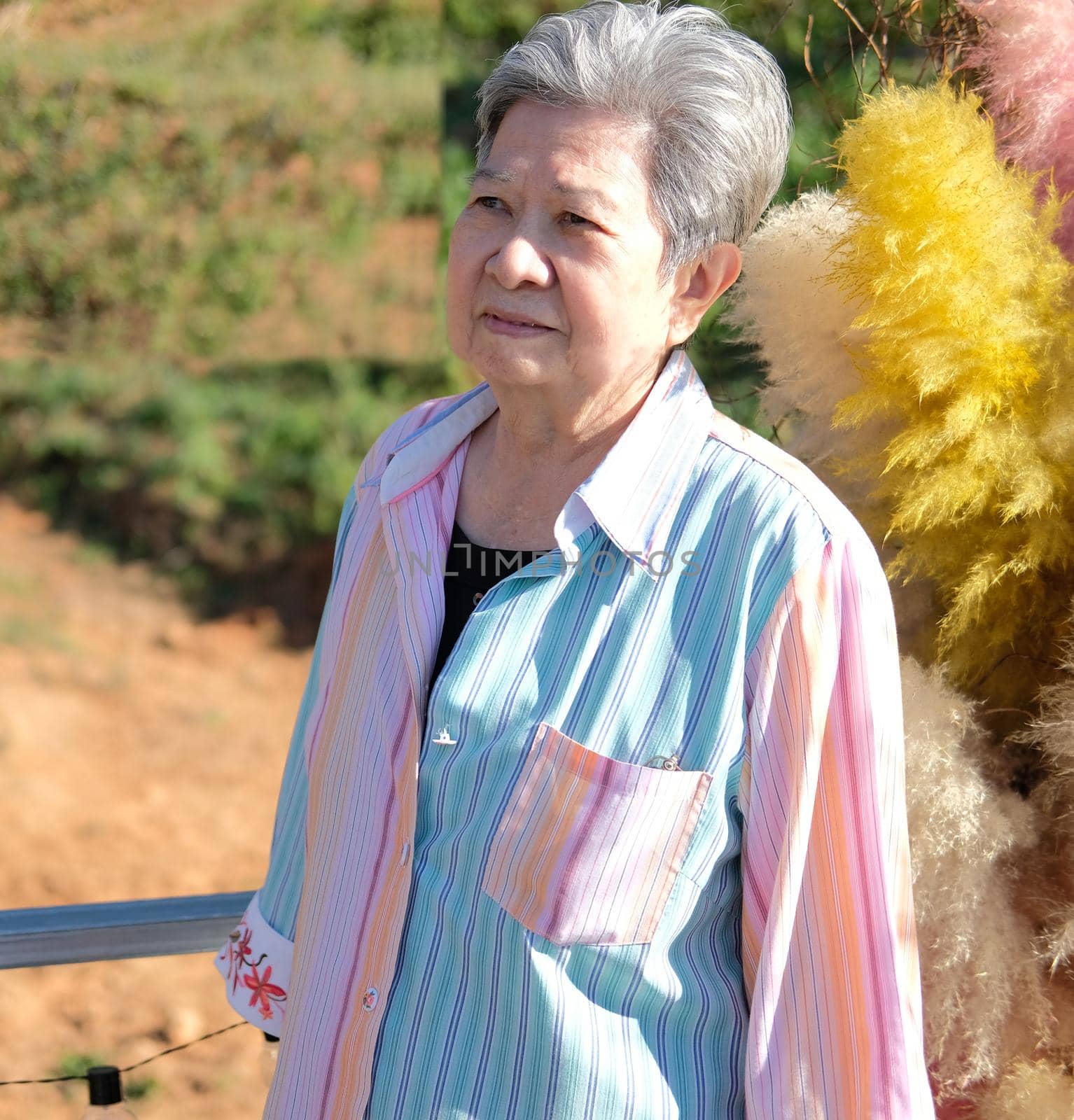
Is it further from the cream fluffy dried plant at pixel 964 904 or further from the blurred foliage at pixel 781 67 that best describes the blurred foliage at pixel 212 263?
the cream fluffy dried plant at pixel 964 904

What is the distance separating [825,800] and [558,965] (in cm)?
28

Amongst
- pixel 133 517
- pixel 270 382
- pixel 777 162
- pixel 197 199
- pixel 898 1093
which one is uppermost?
pixel 777 162

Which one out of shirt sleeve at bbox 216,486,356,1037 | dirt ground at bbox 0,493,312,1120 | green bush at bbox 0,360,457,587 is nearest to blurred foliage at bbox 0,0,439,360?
green bush at bbox 0,360,457,587

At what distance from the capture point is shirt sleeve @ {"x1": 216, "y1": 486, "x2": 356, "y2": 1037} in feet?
4.61

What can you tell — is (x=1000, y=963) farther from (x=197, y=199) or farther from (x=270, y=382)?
(x=197, y=199)

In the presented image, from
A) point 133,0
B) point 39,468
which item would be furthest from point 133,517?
point 133,0

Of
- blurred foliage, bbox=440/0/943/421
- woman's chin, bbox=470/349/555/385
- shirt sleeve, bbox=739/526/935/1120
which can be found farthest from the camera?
blurred foliage, bbox=440/0/943/421

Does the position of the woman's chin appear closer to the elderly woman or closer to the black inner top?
the elderly woman

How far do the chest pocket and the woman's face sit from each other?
0.37 meters

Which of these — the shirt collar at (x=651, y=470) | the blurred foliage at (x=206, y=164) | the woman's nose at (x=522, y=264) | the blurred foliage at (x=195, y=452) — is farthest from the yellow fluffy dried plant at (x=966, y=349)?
the blurred foliage at (x=206, y=164)

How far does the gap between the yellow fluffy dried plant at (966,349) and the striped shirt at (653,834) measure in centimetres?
12

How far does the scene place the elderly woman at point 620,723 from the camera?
1.03m

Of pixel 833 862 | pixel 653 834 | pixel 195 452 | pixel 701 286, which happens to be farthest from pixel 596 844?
pixel 195 452

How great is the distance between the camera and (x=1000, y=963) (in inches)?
43.6
